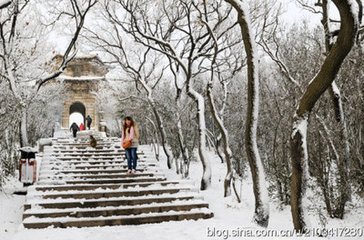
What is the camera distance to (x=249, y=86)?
7.36 meters

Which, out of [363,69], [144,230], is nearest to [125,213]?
[144,230]

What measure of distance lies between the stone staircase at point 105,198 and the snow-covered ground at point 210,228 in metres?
0.29

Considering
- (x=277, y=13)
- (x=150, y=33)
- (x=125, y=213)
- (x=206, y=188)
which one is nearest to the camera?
(x=125, y=213)

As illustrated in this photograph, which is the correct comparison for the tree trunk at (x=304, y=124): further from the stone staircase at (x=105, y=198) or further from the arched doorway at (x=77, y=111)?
the arched doorway at (x=77, y=111)

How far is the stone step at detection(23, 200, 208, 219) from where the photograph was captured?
7.90 meters

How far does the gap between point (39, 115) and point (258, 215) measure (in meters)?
24.3

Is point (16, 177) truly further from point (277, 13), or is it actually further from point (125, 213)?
point (277, 13)

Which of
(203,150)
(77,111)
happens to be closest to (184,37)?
(203,150)

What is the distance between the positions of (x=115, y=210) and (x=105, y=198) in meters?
0.70

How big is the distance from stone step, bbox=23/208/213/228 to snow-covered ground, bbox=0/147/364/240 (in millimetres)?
199

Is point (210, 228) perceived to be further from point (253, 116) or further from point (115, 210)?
point (253, 116)

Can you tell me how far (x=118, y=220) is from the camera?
781cm

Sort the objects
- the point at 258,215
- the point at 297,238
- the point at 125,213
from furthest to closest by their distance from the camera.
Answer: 1. the point at 125,213
2. the point at 258,215
3. the point at 297,238

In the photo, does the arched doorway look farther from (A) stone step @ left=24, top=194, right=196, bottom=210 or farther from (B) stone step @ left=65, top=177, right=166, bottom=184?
(A) stone step @ left=24, top=194, right=196, bottom=210
